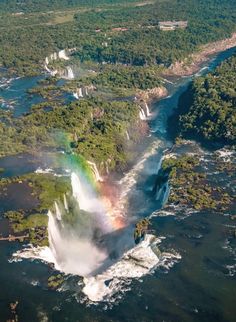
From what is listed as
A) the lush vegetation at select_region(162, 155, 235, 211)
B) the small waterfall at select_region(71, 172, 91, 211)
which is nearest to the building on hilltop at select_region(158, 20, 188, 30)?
the lush vegetation at select_region(162, 155, 235, 211)

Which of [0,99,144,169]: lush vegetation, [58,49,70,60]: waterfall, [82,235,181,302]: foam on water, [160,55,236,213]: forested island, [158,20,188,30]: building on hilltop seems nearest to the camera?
[82,235,181,302]: foam on water

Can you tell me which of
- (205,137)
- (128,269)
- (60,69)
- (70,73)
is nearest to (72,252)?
(128,269)

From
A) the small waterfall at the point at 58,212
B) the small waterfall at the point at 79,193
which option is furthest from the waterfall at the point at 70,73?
the small waterfall at the point at 58,212

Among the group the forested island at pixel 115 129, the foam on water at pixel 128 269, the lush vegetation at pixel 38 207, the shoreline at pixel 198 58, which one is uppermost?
the lush vegetation at pixel 38 207

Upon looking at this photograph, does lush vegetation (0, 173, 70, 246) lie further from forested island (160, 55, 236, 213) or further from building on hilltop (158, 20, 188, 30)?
building on hilltop (158, 20, 188, 30)

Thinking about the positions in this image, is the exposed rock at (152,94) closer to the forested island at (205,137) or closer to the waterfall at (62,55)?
the forested island at (205,137)

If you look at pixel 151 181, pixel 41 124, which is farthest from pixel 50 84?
pixel 151 181
